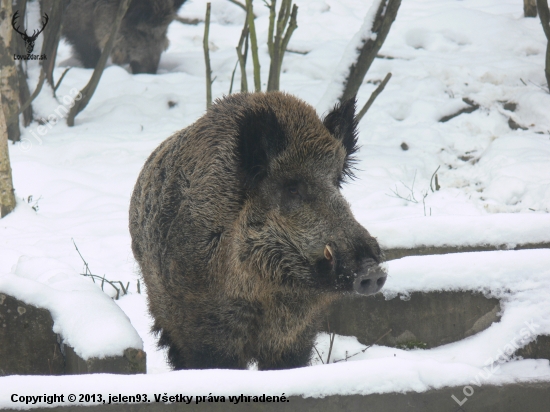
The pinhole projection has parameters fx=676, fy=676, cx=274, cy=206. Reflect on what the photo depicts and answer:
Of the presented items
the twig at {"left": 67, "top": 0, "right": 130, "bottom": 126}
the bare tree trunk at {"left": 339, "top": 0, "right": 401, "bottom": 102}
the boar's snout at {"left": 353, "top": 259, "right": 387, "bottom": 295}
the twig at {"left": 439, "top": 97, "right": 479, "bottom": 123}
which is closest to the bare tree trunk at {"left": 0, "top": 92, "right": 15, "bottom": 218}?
the twig at {"left": 67, "top": 0, "right": 130, "bottom": 126}

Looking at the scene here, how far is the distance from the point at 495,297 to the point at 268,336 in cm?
144

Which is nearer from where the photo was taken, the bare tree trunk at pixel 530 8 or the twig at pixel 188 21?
the bare tree trunk at pixel 530 8

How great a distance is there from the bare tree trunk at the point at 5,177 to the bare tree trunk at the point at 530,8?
8.35 m

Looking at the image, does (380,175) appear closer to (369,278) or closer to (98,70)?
(98,70)

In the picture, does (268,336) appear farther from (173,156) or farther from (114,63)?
(114,63)

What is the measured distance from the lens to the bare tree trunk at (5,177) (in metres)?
6.32

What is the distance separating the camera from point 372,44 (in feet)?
23.4

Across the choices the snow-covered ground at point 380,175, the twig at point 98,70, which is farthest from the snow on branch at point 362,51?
the twig at point 98,70

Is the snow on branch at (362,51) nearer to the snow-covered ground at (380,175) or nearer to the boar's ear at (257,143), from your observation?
the snow-covered ground at (380,175)

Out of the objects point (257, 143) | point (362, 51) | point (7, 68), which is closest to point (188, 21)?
point (7, 68)

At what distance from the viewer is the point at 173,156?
12.2 ft

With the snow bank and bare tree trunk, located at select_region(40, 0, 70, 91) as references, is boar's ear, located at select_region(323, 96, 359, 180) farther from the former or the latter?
bare tree trunk, located at select_region(40, 0, 70, 91)

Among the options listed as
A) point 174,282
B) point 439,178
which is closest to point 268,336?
point 174,282

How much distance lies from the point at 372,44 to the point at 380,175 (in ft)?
5.13
